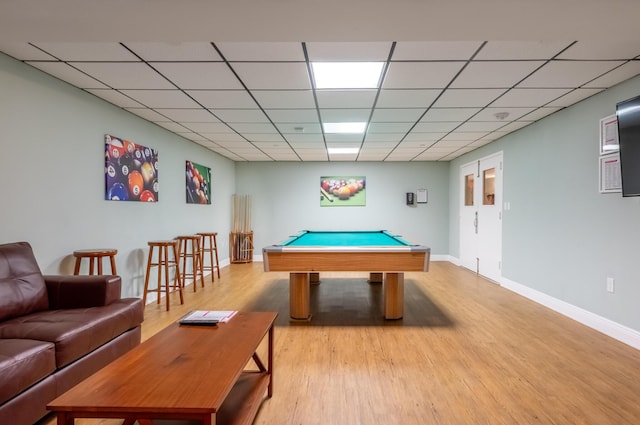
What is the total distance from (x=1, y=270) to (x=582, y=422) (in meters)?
3.55

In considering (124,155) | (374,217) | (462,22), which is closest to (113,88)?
(124,155)

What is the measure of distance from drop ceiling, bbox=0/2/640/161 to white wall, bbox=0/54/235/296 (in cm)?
17

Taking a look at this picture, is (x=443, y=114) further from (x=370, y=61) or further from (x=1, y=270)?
(x=1, y=270)

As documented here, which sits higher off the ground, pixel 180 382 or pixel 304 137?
pixel 304 137

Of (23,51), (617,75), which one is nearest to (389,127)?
(617,75)

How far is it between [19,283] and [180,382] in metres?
1.73

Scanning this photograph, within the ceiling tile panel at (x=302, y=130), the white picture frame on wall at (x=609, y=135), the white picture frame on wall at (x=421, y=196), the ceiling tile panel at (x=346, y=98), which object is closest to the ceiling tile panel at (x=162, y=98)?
the ceiling tile panel at (x=302, y=130)

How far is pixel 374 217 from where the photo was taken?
773 centimetres

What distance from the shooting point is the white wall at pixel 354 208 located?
7.71 meters

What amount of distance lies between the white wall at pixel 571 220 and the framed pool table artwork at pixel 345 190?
317 centimetres

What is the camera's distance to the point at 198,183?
19.0ft

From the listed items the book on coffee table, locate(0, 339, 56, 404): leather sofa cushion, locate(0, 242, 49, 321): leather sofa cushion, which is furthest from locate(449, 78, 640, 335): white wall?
locate(0, 242, 49, 321): leather sofa cushion

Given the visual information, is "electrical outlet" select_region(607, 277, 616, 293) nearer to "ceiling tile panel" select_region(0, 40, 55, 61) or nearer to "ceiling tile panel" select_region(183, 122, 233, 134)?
"ceiling tile panel" select_region(183, 122, 233, 134)

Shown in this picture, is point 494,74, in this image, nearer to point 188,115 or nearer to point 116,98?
point 188,115
